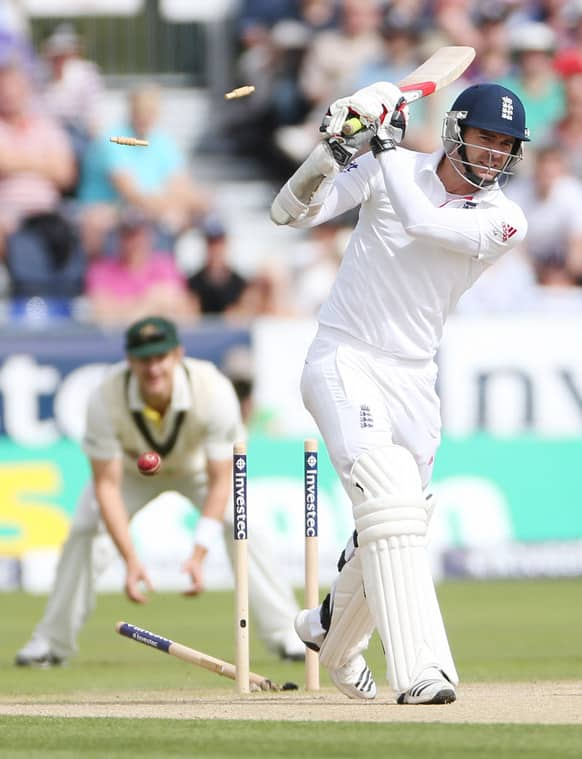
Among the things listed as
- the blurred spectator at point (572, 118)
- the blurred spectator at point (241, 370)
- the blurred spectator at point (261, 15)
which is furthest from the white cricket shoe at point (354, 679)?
the blurred spectator at point (261, 15)

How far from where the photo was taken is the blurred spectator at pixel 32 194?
12.9m

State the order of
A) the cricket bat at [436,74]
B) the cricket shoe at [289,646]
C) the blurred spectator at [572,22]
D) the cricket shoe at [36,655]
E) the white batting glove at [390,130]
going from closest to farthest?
the white batting glove at [390,130] < the cricket bat at [436,74] < the cricket shoe at [36,655] < the cricket shoe at [289,646] < the blurred spectator at [572,22]

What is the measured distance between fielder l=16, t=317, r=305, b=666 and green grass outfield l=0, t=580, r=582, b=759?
0.79 feet

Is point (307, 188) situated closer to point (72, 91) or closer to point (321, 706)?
point (321, 706)

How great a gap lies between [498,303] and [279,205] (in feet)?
25.6

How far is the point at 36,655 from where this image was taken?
7.95m

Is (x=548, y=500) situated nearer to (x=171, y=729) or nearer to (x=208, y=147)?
(x=208, y=147)

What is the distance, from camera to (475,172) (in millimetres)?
5852

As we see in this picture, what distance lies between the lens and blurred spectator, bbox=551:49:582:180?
14648mm

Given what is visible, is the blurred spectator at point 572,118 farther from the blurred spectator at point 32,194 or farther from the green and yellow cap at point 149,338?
the green and yellow cap at point 149,338

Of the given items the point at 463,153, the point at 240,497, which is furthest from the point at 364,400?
the point at 463,153

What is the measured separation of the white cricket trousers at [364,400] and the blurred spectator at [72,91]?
8.20m

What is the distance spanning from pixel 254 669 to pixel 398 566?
230 centimetres

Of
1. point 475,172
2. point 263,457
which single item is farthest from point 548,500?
point 475,172
